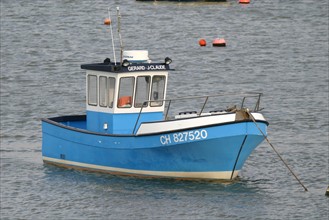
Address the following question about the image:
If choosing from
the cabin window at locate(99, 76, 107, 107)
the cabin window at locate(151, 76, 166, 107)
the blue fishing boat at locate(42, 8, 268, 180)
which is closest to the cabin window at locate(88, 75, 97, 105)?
the blue fishing boat at locate(42, 8, 268, 180)

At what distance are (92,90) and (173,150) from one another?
14.2ft

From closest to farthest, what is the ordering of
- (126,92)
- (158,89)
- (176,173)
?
1. (176,173)
2. (126,92)
3. (158,89)

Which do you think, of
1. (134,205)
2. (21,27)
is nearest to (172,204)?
(134,205)

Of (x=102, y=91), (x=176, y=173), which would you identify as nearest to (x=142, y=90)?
(x=102, y=91)

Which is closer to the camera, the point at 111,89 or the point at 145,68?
the point at 145,68

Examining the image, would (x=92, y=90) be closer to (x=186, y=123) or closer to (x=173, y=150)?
(x=173, y=150)

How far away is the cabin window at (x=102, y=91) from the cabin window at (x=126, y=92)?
635mm

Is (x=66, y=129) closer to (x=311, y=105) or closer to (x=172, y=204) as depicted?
(x=172, y=204)

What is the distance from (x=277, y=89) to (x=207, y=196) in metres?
23.0

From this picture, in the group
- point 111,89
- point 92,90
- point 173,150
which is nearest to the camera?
point 173,150

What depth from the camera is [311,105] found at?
2019 inches

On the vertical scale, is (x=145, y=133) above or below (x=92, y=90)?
below

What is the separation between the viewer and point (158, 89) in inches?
1463

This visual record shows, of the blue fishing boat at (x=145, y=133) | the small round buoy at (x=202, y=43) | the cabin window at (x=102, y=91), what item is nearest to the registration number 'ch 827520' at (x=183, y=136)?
Answer: the blue fishing boat at (x=145, y=133)
